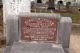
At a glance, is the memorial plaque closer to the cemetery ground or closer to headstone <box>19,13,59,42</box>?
headstone <box>19,13,59,42</box>

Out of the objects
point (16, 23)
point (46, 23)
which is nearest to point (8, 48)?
point (16, 23)

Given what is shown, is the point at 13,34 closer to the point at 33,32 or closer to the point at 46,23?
the point at 33,32

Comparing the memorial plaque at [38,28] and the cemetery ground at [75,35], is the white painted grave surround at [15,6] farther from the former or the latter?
the cemetery ground at [75,35]

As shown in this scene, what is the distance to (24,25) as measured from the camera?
380 cm

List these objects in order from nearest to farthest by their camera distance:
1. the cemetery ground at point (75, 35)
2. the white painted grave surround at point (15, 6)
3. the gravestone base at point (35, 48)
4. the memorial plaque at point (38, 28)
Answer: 1. the gravestone base at point (35, 48)
2. the memorial plaque at point (38, 28)
3. the white painted grave surround at point (15, 6)
4. the cemetery ground at point (75, 35)

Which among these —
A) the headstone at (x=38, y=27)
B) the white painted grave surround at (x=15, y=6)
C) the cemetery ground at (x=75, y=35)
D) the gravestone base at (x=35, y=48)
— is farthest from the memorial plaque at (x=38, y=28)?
the cemetery ground at (x=75, y=35)

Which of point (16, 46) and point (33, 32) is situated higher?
point (33, 32)

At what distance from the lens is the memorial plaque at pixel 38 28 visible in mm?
3775

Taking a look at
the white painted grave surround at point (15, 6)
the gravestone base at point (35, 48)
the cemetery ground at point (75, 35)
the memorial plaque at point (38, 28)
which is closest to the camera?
the gravestone base at point (35, 48)

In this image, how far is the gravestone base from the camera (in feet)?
11.1

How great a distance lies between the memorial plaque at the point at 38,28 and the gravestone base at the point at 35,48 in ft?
0.56

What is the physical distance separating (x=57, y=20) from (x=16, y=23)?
0.84 metres

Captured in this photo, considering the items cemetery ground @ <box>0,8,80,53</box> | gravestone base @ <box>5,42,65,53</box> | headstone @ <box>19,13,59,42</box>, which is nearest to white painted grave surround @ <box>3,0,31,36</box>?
headstone @ <box>19,13,59,42</box>

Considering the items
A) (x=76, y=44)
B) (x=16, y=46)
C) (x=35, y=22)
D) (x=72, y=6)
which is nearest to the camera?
(x=16, y=46)
